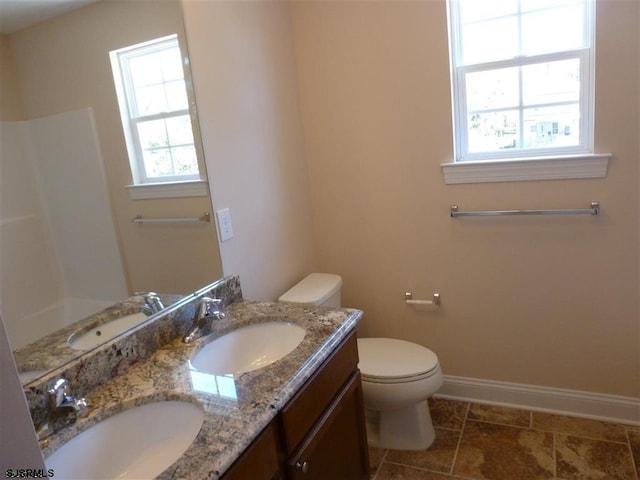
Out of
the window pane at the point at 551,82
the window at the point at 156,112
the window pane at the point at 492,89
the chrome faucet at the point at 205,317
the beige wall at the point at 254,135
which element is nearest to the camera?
the window at the point at 156,112

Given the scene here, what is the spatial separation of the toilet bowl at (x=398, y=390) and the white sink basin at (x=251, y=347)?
23.5 inches

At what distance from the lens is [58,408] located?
1.10 m

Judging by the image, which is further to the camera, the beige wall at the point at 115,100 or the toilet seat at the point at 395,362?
the toilet seat at the point at 395,362

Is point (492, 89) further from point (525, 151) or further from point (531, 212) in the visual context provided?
point (531, 212)

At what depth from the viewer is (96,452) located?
3.62ft

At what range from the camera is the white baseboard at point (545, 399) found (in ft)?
7.16

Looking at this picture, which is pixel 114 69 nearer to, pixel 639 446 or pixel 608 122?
pixel 608 122

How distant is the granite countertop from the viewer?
0.97 metres

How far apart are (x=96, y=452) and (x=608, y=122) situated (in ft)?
7.09

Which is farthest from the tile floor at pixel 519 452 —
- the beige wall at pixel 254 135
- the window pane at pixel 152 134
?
the window pane at pixel 152 134

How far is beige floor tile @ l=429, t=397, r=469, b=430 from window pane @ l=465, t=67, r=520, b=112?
153cm

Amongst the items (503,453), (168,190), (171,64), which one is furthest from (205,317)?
(503,453)

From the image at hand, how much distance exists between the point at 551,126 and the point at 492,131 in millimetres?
251

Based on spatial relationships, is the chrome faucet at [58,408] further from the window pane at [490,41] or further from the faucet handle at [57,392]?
the window pane at [490,41]
